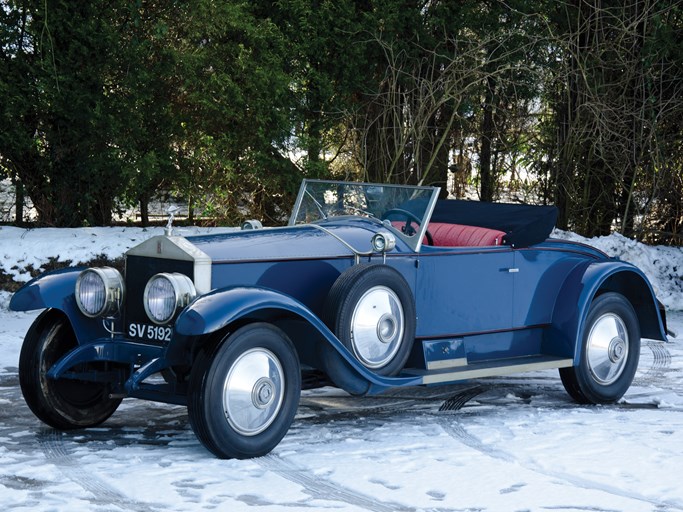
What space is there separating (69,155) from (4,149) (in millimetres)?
693

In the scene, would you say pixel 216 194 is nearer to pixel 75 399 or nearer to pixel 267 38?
pixel 267 38

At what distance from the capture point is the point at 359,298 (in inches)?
230

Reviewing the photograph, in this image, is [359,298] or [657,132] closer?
[359,298]

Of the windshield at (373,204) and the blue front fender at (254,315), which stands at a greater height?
the windshield at (373,204)

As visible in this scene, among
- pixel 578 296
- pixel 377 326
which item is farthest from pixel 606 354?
pixel 377 326

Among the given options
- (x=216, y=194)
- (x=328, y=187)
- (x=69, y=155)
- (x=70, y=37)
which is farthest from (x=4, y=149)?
(x=328, y=187)

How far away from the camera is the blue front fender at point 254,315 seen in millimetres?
5129

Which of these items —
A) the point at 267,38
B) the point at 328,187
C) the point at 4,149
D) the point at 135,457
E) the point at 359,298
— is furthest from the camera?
the point at 267,38

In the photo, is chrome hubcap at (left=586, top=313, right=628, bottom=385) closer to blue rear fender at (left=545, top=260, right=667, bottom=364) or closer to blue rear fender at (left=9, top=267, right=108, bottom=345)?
blue rear fender at (left=545, top=260, right=667, bottom=364)

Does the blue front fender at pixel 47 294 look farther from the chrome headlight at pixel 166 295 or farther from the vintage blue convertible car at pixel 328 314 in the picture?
the chrome headlight at pixel 166 295

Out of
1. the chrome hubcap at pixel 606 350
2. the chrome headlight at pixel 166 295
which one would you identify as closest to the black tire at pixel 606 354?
Answer: the chrome hubcap at pixel 606 350

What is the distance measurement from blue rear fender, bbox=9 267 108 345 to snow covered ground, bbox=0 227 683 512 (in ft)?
1.84

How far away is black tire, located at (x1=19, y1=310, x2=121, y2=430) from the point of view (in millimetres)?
5938

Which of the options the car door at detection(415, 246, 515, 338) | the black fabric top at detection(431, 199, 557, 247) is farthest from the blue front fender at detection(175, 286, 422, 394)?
the black fabric top at detection(431, 199, 557, 247)
